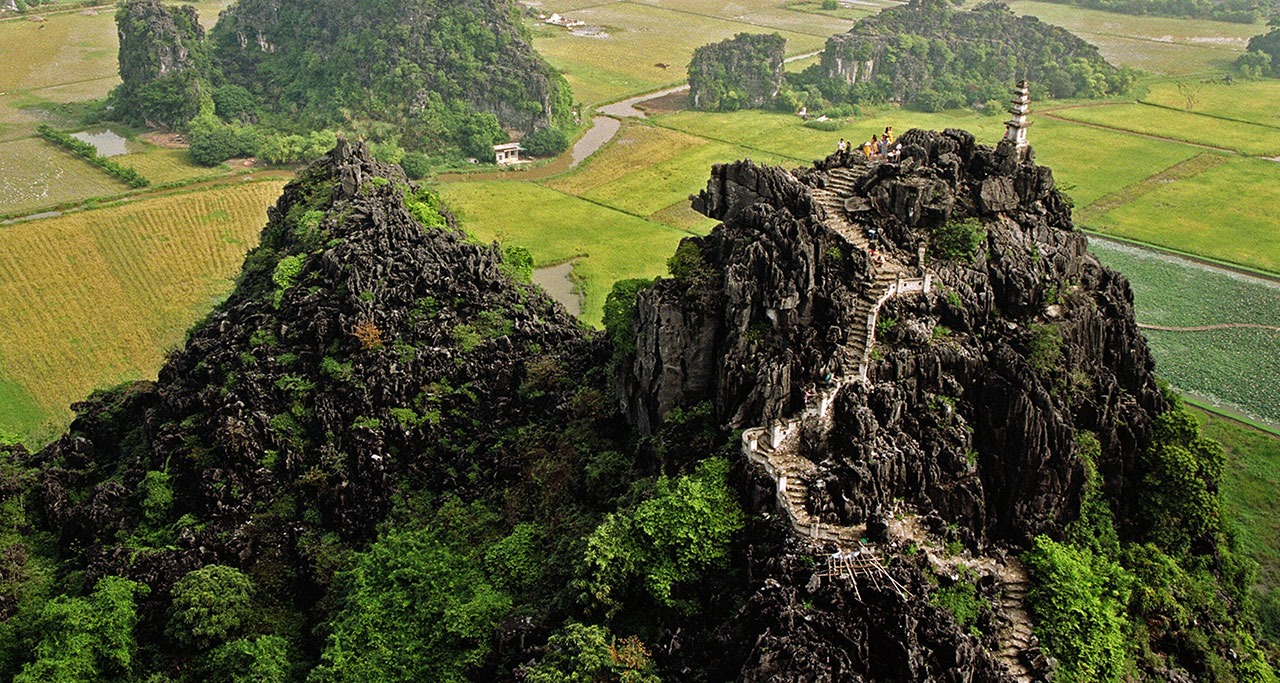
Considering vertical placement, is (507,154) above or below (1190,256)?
above

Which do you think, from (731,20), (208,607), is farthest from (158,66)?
(208,607)

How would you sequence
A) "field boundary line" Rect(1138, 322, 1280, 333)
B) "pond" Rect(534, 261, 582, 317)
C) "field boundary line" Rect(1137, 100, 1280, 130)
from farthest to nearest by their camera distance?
"field boundary line" Rect(1137, 100, 1280, 130) < "pond" Rect(534, 261, 582, 317) < "field boundary line" Rect(1138, 322, 1280, 333)

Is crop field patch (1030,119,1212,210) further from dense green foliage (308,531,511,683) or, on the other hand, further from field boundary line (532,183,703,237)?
dense green foliage (308,531,511,683)

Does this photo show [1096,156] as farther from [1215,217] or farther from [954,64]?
[954,64]

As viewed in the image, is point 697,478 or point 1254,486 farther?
point 1254,486

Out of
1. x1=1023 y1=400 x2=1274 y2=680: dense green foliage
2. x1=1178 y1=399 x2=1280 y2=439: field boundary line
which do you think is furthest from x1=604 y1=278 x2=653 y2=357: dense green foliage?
x1=1178 y1=399 x2=1280 y2=439: field boundary line

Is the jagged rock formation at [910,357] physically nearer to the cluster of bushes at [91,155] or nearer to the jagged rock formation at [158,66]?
the cluster of bushes at [91,155]

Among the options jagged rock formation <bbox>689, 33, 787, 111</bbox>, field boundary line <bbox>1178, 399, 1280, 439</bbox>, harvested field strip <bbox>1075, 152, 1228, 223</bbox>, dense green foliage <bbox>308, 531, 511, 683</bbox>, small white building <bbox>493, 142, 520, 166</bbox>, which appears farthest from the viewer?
jagged rock formation <bbox>689, 33, 787, 111</bbox>
